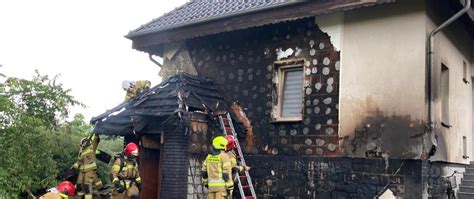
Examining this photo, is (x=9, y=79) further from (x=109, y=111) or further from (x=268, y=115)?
(x=268, y=115)

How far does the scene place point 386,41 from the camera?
8.41 meters

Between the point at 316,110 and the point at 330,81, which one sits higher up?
the point at 330,81

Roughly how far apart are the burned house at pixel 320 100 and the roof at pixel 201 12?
71 millimetres

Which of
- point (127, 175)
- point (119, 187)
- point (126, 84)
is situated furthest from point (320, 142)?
point (126, 84)

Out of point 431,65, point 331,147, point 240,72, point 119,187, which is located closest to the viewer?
point 431,65

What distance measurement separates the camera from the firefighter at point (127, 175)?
30.4ft

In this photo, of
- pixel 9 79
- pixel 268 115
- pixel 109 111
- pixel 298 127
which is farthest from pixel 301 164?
pixel 9 79

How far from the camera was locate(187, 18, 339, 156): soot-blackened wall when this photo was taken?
29.6ft

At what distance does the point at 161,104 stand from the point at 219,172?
2.16m

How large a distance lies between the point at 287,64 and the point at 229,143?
229cm

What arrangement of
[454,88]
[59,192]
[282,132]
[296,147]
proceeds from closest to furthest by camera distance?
[59,192] → [296,147] → [282,132] → [454,88]

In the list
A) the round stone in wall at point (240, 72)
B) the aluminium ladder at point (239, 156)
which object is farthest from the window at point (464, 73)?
the aluminium ladder at point (239, 156)

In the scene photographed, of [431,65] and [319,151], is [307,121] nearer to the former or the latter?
[319,151]

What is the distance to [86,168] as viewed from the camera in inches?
422
